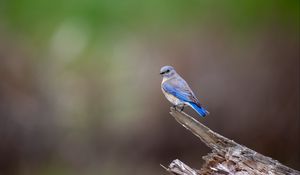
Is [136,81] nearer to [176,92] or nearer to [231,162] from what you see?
[176,92]

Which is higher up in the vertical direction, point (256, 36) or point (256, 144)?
point (256, 36)

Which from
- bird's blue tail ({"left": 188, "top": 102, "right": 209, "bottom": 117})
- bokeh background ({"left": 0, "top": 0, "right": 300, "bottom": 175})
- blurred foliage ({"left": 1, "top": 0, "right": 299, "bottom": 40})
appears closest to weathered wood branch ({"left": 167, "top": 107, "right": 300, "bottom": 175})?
bird's blue tail ({"left": 188, "top": 102, "right": 209, "bottom": 117})

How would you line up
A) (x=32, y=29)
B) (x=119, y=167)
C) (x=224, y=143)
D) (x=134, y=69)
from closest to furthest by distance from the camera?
(x=224, y=143)
(x=119, y=167)
(x=134, y=69)
(x=32, y=29)

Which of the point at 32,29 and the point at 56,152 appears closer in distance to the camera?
the point at 56,152

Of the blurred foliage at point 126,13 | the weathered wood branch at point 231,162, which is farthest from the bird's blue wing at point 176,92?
the blurred foliage at point 126,13

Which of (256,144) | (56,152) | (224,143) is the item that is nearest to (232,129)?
(256,144)

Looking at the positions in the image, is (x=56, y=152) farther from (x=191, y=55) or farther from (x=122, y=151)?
(x=191, y=55)

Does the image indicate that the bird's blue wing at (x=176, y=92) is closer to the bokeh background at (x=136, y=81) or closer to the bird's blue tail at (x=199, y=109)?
the bird's blue tail at (x=199, y=109)

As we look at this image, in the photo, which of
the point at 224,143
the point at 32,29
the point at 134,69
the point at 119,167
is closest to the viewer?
the point at 224,143

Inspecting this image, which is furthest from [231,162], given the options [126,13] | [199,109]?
[126,13]
